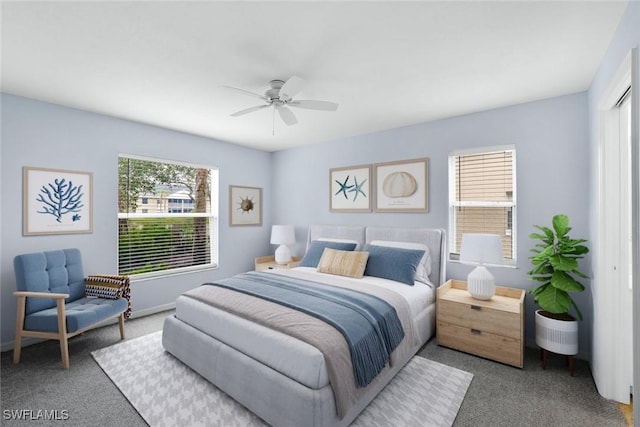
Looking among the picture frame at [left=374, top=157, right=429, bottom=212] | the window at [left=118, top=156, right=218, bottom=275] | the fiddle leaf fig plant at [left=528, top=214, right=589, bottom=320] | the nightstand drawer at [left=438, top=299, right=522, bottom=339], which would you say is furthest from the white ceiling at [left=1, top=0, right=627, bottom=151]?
the nightstand drawer at [left=438, top=299, right=522, bottom=339]

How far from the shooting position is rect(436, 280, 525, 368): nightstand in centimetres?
262

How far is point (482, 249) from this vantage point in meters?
2.83

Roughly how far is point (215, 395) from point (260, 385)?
22.6 inches

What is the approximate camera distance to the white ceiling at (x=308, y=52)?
173cm

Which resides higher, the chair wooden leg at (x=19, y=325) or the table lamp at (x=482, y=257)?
the table lamp at (x=482, y=257)

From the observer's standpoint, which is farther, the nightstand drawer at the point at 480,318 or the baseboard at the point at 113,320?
the baseboard at the point at 113,320

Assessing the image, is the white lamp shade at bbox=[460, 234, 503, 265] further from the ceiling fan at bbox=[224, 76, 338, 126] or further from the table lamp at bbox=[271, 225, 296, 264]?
the table lamp at bbox=[271, 225, 296, 264]

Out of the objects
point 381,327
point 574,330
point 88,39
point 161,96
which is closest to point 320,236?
point 381,327

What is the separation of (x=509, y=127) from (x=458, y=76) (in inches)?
44.8

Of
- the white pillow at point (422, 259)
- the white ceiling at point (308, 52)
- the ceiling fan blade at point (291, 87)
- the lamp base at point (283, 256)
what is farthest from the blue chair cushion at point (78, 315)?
the white pillow at point (422, 259)

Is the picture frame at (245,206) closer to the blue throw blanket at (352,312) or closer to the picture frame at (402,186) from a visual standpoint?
the blue throw blanket at (352,312)

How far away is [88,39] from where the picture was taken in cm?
200

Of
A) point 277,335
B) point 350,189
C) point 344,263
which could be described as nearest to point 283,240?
point 350,189

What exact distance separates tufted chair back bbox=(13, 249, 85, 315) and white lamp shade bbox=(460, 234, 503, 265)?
13.3 feet
